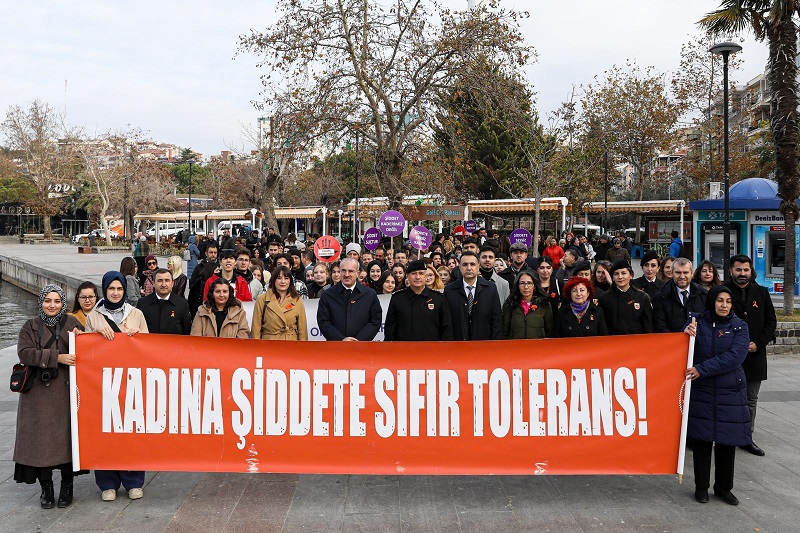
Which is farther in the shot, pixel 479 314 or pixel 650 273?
pixel 650 273

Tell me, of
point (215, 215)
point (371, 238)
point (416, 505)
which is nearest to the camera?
point (416, 505)

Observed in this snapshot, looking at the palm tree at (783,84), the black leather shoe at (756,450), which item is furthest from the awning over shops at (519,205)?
the black leather shoe at (756,450)

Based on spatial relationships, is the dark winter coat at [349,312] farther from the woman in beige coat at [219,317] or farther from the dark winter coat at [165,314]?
the dark winter coat at [165,314]

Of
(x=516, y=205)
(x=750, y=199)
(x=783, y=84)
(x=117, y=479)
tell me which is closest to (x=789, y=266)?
(x=783, y=84)

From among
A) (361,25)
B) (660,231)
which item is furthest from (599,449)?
(660,231)

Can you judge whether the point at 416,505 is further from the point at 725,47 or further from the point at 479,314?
the point at 725,47

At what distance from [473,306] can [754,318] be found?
8.82ft

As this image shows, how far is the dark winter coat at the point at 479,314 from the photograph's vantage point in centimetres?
627

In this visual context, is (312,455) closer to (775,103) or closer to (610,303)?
(610,303)

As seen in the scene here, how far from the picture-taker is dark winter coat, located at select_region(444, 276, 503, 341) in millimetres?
6270

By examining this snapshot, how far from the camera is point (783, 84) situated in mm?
13852

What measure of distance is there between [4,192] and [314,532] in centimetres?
7804

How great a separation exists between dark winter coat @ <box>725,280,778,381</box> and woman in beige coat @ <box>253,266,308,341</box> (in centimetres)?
408

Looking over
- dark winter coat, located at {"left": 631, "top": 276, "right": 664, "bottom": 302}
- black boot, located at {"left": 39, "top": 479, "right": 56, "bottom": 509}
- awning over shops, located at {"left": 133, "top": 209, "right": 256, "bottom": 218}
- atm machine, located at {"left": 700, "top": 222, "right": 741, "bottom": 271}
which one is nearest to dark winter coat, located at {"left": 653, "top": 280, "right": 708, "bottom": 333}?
dark winter coat, located at {"left": 631, "top": 276, "right": 664, "bottom": 302}
